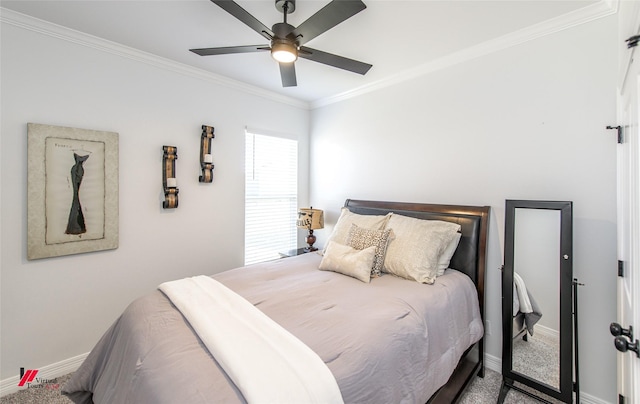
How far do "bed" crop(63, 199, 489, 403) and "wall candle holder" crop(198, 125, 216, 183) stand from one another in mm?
1282

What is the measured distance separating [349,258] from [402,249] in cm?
44

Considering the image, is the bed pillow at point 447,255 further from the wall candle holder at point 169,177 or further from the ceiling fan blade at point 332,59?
the wall candle holder at point 169,177

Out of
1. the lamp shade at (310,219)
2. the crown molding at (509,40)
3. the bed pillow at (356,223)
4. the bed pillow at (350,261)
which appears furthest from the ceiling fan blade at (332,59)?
the lamp shade at (310,219)

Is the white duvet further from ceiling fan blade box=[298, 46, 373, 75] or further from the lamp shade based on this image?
the lamp shade

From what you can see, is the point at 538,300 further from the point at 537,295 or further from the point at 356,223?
the point at 356,223

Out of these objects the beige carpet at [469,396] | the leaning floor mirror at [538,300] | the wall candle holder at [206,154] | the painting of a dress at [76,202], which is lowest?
the beige carpet at [469,396]

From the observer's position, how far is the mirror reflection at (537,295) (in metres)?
1.87

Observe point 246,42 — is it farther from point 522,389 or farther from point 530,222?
point 522,389

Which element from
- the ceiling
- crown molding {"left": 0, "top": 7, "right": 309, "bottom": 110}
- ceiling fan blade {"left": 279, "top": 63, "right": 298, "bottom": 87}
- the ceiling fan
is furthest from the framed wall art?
ceiling fan blade {"left": 279, "top": 63, "right": 298, "bottom": 87}

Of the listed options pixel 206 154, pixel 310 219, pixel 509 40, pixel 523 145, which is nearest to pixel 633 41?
pixel 523 145

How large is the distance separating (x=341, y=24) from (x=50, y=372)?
361 cm

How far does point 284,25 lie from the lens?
171 centimetres

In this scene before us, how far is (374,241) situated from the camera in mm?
2252

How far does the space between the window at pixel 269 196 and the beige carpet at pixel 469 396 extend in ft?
6.19
